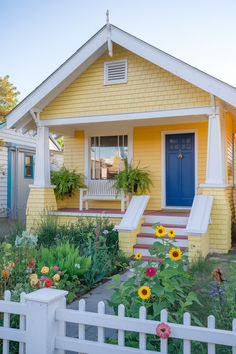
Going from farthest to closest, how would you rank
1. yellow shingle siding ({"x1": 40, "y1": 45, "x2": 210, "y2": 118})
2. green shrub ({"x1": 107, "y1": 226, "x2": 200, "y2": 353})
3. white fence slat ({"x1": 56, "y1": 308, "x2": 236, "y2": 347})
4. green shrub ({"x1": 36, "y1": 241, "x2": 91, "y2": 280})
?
yellow shingle siding ({"x1": 40, "y1": 45, "x2": 210, "y2": 118}), green shrub ({"x1": 36, "y1": 241, "x2": 91, "y2": 280}), green shrub ({"x1": 107, "y1": 226, "x2": 200, "y2": 353}), white fence slat ({"x1": 56, "y1": 308, "x2": 236, "y2": 347})

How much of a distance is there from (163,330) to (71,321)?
664 mm

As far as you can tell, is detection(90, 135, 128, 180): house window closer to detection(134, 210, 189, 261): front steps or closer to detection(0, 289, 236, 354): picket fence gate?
detection(134, 210, 189, 261): front steps

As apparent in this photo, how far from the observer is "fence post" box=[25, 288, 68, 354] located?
2.22 m

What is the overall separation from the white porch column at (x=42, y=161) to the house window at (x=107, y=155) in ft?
6.29

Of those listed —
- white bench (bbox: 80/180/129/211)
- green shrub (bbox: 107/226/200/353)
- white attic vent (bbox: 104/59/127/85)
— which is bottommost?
green shrub (bbox: 107/226/200/353)

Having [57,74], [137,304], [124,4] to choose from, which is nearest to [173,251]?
[137,304]

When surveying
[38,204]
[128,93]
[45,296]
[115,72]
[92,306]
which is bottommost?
[92,306]

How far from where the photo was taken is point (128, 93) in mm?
8398

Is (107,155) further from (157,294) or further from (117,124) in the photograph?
(157,294)

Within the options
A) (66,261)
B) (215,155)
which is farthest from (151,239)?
(66,261)

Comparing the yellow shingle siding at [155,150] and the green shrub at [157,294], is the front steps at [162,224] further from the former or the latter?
the green shrub at [157,294]

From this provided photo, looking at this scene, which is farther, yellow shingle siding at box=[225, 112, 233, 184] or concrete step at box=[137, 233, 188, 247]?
yellow shingle siding at box=[225, 112, 233, 184]

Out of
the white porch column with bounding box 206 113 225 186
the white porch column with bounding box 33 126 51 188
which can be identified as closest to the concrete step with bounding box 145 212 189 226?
the white porch column with bounding box 206 113 225 186

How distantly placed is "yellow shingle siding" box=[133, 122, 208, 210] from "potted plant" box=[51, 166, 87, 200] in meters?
1.91
